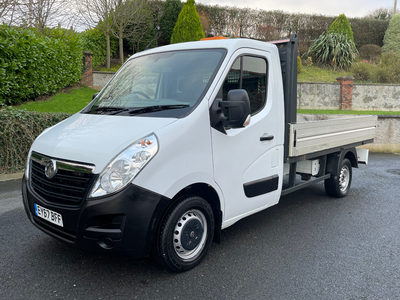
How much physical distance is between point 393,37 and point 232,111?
93.9 ft

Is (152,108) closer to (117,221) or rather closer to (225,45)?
(225,45)

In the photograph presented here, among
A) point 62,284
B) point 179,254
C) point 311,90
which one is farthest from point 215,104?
point 311,90

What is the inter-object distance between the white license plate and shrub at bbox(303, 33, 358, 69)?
2288cm

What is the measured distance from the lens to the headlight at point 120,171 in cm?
268

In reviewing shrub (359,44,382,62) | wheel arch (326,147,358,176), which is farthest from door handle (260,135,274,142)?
shrub (359,44,382,62)

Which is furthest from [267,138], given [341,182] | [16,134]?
[16,134]

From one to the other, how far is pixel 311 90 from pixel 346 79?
176 cm

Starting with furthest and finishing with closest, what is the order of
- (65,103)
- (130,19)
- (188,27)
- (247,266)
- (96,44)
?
1. (96,44)
2. (130,19)
3. (188,27)
4. (65,103)
5. (247,266)

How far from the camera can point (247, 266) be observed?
3451mm

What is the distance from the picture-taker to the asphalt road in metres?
2.96

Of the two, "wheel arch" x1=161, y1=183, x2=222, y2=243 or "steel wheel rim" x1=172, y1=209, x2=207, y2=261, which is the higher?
"wheel arch" x1=161, y1=183, x2=222, y2=243

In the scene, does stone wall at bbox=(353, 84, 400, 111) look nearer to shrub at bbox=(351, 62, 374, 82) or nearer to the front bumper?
shrub at bbox=(351, 62, 374, 82)

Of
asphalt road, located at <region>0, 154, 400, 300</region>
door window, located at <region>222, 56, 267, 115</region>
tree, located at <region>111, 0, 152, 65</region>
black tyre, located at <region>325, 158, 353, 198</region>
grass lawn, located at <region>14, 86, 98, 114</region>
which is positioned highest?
tree, located at <region>111, 0, 152, 65</region>

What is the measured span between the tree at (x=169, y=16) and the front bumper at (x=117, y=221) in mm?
21269
